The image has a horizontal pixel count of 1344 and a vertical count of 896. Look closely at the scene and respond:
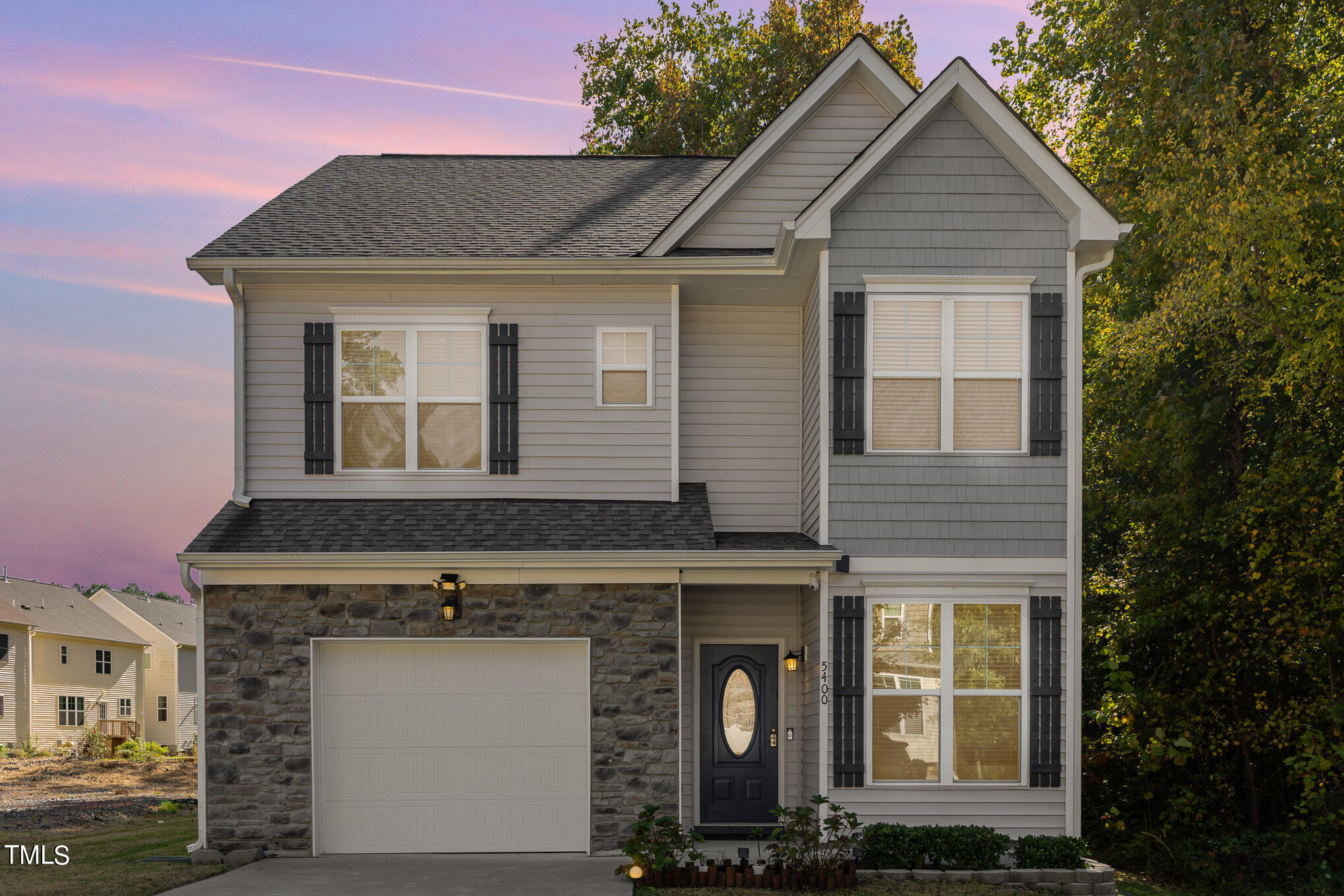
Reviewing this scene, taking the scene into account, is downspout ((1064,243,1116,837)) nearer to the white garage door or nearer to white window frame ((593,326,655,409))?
white window frame ((593,326,655,409))

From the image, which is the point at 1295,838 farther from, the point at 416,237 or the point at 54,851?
the point at 54,851

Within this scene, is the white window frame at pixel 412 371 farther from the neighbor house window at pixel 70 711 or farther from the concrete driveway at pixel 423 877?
the neighbor house window at pixel 70 711

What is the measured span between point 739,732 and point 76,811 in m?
9.94

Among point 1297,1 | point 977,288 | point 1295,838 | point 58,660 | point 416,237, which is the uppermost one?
point 1297,1

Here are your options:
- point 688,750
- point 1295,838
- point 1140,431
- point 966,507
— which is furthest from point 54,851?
point 1140,431

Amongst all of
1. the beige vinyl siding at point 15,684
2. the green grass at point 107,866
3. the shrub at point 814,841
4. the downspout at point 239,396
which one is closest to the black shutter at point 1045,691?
the shrub at point 814,841

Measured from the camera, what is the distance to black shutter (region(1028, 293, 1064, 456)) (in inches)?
369

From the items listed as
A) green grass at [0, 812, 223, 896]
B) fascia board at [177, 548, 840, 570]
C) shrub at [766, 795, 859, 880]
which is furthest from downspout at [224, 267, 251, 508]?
shrub at [766, 795, 859, 880]

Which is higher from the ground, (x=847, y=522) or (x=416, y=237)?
(x=416, y=237)

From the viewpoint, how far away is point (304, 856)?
9.20 m

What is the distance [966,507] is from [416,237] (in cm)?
628

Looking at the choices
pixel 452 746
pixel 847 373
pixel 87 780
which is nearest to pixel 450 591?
pixel 452 746

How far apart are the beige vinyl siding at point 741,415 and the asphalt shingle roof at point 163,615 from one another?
31594mm

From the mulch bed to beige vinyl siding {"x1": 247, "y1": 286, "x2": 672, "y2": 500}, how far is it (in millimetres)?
6109
